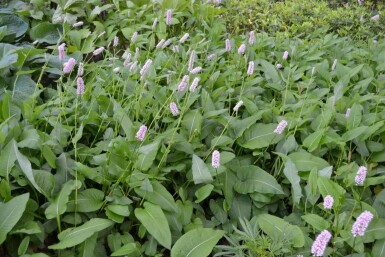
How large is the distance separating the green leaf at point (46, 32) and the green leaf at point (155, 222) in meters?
2.13

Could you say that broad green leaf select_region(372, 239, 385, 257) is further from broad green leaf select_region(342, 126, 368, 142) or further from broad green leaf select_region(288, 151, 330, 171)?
broad green leaf select_region(342, 126, 368, 142)

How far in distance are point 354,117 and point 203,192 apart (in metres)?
1.16

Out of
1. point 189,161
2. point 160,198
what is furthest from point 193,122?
point 160,198

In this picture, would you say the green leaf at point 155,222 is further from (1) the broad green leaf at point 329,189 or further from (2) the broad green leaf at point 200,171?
(1) the broad green leaf at point 329,189


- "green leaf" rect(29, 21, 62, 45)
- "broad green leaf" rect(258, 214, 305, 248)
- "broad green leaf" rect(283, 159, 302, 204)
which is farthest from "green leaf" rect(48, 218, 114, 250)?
"green leaf" rect(29, 21, 62, 45)

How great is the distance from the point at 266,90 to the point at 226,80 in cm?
32

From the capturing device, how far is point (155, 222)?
204 centimetres

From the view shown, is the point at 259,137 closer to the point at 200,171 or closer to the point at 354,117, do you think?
the point at 200,171

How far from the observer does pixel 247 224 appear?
2123 millimetres

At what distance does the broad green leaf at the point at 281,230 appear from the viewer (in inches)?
80.5

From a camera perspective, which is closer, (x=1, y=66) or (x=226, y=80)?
(x=1, y=66)

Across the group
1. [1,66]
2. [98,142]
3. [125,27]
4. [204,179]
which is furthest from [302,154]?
[125,27]

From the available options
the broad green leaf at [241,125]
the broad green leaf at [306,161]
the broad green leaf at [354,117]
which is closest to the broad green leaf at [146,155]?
the broad green leaf at [241,125]

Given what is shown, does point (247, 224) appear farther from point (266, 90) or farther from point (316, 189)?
point (266, 90)
